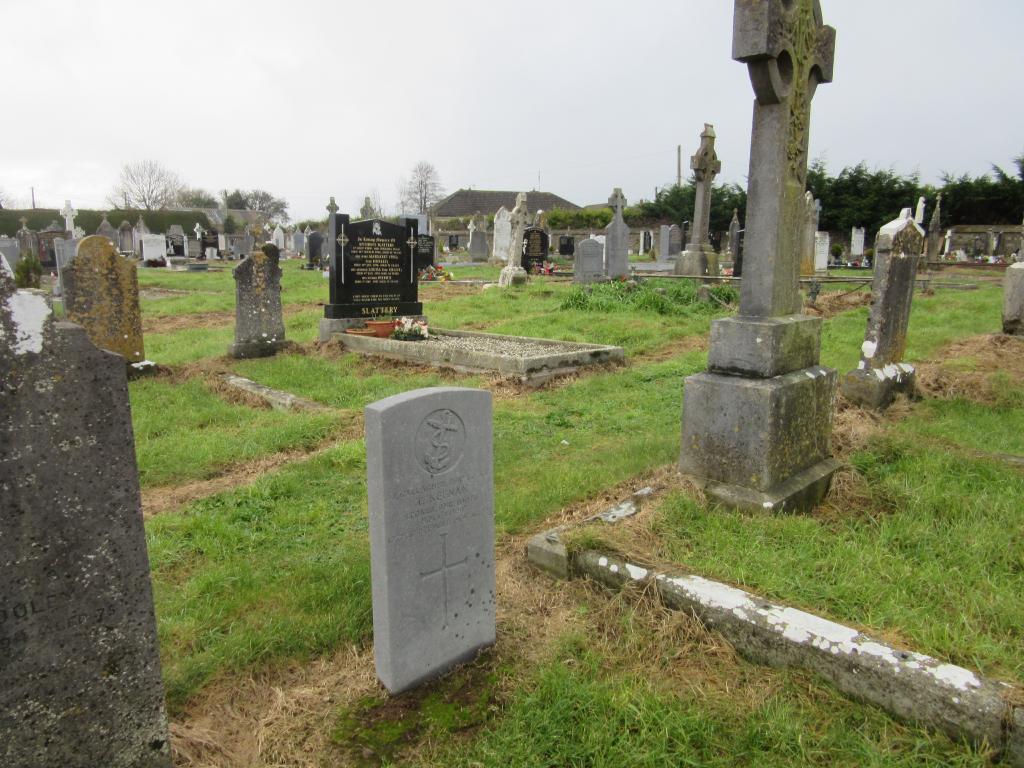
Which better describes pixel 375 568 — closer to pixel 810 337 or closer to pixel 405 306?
pixel 810 337

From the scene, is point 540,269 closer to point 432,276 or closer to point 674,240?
point 432,276

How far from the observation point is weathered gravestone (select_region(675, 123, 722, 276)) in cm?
1762

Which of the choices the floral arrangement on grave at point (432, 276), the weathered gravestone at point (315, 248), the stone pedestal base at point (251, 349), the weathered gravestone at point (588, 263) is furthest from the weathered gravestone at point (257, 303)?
the weathered gravestone at point (315, 248)

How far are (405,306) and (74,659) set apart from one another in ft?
31.1

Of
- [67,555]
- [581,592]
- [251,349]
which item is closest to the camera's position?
[67,555]

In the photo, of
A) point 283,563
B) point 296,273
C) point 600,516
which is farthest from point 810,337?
point 296,273

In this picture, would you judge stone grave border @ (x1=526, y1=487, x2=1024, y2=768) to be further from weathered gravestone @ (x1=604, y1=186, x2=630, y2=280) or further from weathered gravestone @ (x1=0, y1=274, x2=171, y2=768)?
weathered gravestone @ (x1=604, y1=186, x2=630, y2=280)

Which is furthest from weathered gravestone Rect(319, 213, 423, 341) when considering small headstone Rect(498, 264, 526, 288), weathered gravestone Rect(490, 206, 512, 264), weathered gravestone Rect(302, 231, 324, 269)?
weathered gravestone Rect(490, 206, 512, 264)

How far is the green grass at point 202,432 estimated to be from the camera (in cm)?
519

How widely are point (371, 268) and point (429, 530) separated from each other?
8557 mm

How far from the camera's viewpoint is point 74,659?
1.84 m

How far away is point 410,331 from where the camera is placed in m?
9.52

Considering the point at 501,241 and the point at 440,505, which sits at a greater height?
the point at 501,241

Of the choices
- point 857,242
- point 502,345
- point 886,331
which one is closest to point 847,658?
point 886,331
